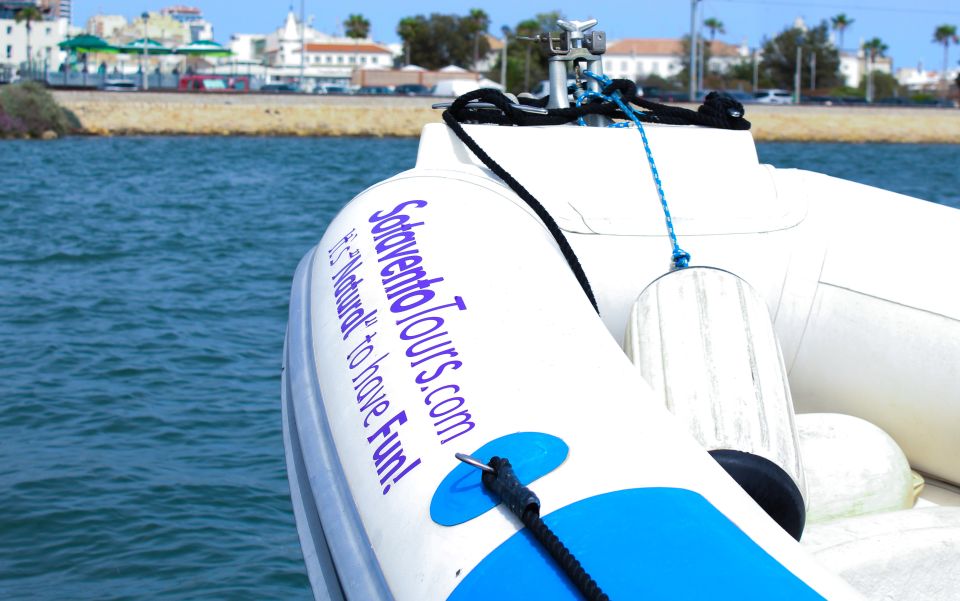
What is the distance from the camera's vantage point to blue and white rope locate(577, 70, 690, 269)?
3014mm

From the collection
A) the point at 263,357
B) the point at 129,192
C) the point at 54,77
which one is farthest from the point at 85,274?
the point at 54,77

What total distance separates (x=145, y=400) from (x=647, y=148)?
3.20 m

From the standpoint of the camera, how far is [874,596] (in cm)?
218

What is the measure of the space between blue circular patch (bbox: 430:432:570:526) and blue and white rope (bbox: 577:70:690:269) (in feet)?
3.63

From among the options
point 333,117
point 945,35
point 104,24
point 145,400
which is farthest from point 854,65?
point 145,400

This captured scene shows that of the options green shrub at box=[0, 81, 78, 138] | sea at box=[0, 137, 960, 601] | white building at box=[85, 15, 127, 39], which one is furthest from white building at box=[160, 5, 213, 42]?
sea at box=[0, 137, 960, 601]

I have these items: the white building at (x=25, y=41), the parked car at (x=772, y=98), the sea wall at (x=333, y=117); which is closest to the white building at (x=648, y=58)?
the parked car at (x=772, y=98)

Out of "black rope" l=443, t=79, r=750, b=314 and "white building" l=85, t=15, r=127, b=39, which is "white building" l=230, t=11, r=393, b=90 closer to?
"white building" l=85, t=15, r=127, b=39

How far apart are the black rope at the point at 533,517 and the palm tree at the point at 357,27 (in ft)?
268

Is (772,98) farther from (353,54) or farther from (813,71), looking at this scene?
(353,54)

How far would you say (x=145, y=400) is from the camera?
560 cm

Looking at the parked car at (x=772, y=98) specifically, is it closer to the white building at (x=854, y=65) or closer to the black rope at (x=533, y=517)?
the white building at (x=854, y=65)

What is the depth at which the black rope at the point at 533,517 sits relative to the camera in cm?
168

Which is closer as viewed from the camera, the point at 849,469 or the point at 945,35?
the point at 849,469
